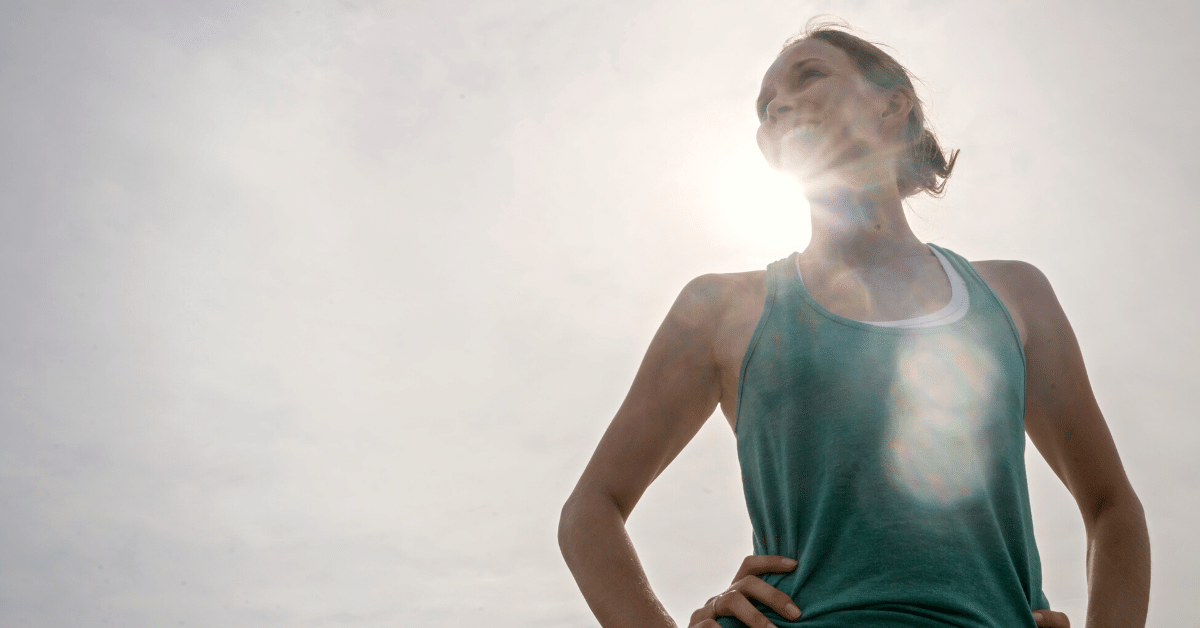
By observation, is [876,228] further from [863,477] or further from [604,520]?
[604,520]

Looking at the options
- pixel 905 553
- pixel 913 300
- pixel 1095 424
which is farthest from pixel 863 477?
→ pixel 1095 424

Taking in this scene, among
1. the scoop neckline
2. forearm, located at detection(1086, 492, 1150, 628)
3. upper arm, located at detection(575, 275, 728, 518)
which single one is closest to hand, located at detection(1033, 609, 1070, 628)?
forearm, located at detection(1086, 492, 1150, 628)

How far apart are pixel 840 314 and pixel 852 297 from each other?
0.13 m

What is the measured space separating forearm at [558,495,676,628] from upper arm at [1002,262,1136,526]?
1271mm

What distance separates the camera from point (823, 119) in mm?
2746

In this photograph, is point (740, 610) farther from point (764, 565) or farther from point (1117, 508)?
point (1117, 508)

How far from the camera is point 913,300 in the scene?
7.74ft

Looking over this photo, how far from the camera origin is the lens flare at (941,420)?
194 centimetres

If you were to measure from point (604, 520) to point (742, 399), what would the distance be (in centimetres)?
52

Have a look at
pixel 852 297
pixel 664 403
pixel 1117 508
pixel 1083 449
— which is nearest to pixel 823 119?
pixel 852 297

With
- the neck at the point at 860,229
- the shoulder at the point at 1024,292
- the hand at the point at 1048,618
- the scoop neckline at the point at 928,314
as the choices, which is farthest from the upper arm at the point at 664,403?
the hand at the point at 1048,618

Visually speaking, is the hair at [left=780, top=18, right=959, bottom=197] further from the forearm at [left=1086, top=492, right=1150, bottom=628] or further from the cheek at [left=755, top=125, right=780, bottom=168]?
A: the forearm at [left=1086, top=492, right=1150, bottom=628]

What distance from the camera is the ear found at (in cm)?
297

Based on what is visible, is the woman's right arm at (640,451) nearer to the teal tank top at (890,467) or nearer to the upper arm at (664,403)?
the upper arm at (664,403)
